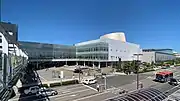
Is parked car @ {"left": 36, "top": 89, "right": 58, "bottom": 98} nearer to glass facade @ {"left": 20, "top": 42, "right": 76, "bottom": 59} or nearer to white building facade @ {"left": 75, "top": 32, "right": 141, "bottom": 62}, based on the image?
glass facade @ {"left": 20, "top": 42, "right": 76, "bottom": 59}

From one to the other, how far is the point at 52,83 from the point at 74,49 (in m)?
45.7

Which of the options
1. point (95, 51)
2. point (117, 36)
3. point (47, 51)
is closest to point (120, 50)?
point (95, 51)

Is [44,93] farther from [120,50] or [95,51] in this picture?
[120,50]

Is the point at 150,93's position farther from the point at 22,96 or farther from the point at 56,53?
the point at 56,53

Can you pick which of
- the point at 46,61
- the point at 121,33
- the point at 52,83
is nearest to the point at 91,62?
the point at 46,61

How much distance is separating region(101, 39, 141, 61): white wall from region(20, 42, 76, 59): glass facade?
54.2ft

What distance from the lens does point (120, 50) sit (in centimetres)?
7138

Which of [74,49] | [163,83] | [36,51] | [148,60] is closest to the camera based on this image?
[163,83]

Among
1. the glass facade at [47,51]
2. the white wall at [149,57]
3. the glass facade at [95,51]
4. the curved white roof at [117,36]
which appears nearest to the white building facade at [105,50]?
the glass facade at [95,51]

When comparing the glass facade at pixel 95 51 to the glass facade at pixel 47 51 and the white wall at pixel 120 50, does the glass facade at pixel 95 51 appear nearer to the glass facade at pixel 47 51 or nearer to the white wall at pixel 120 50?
the white wall at pixel 120 50

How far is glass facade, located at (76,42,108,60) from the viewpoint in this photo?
205 ft

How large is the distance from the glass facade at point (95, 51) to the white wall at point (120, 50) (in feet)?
7.44

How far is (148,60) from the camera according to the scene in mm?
98688

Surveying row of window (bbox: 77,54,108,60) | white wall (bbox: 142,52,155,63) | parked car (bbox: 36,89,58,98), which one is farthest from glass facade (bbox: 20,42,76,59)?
white wall (bbox: 142,52,155,63)
